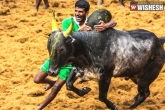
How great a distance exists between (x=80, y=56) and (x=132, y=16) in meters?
4.76

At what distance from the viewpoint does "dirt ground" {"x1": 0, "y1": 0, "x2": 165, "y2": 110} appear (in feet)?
18.0

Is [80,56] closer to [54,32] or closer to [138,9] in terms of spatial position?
[54,32]

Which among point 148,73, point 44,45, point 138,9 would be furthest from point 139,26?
point 148,73

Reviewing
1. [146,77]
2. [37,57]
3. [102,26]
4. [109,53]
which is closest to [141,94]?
[146,77]

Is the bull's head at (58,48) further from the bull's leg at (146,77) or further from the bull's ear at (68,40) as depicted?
the bull's leg at (146,77)

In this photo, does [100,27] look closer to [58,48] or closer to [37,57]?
[58,48]

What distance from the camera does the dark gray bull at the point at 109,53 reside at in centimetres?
421

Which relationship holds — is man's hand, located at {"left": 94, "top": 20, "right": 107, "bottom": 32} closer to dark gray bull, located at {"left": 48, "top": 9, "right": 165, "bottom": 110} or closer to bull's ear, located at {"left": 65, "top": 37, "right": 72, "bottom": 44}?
dark gray bull, located at {"left": 48, "top": 9, "right": 165, "bottom": 110}

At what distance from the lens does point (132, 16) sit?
9.07m

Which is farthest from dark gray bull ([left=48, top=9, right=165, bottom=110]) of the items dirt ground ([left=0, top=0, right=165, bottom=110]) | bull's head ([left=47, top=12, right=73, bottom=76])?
dirt ground ([left=0, top=0, right=165, bottom=110])

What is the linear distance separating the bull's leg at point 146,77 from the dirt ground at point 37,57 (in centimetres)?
15

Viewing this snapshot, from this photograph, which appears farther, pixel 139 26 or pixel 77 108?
pixel 139 26

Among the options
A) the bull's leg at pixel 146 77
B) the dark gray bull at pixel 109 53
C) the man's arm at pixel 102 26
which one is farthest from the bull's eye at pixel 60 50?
the bull's leg at pixel 146 77

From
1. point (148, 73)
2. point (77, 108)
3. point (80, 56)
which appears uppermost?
point (80, 56)
